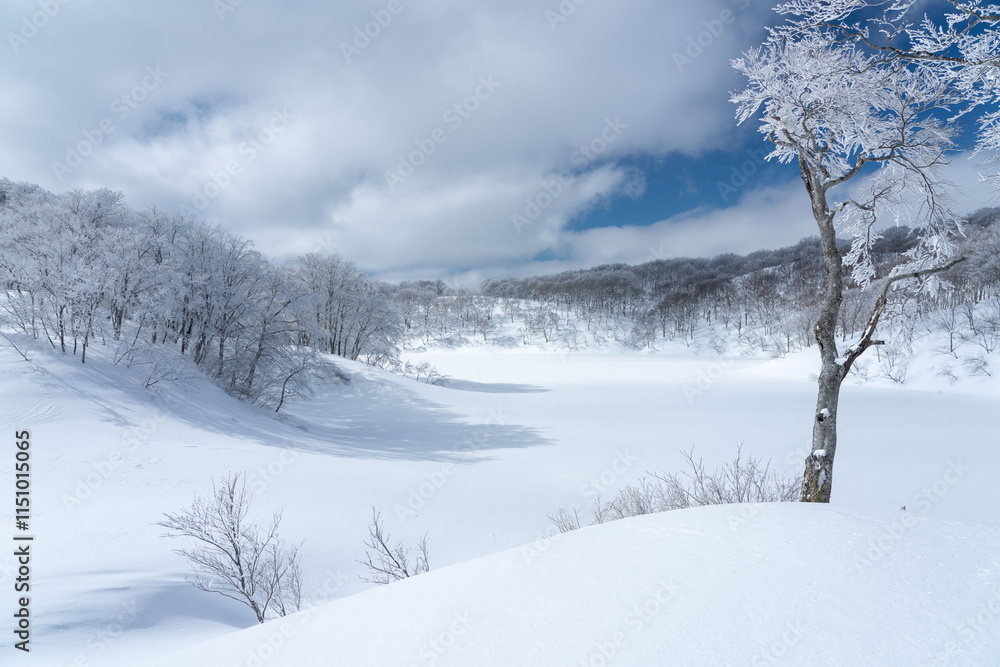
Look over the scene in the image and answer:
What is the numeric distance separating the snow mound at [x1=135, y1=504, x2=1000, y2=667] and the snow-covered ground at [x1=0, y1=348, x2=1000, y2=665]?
12 mm

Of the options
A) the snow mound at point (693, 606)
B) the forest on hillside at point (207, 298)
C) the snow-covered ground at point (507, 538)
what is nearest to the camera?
the snow mound at point (693, 606)

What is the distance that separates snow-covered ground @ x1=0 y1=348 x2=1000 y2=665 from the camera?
1.69 m

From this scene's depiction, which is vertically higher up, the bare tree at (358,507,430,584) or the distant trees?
the distant trees

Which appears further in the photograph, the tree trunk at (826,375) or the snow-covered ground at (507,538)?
the tree trunk at (826,375)

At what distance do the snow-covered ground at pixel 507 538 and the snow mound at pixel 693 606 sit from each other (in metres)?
0.01

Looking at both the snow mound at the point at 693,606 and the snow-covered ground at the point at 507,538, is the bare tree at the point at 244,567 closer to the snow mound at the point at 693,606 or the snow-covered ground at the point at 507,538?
the snow-covered ground at the point at 507,538

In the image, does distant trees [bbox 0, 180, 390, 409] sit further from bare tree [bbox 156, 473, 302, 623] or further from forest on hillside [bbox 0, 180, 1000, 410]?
bare tree [bbox 156, 473, 302, 623]

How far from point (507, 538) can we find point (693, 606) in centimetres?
535

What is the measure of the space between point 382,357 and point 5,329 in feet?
79.6

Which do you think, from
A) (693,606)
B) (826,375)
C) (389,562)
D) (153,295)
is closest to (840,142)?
(826,375)

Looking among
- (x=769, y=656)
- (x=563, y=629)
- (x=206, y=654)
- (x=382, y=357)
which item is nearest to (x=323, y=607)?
(x=206, y=654)

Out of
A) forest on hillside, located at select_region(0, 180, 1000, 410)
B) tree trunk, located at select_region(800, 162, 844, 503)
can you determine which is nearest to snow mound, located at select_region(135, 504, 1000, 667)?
tree trunk, located at select_region(800, 162, 844, 503)

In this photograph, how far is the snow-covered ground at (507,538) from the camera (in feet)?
5.55

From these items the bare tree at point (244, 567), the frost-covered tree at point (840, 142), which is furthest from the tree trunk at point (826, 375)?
the bare tree at point (244, 567)
